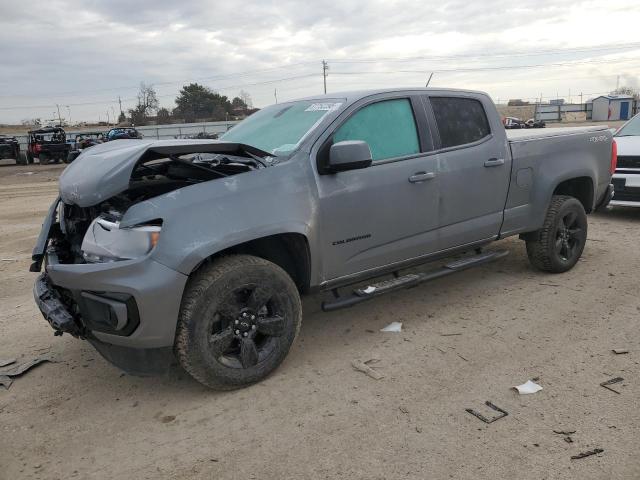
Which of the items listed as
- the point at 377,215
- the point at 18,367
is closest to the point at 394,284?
the point at 377,215

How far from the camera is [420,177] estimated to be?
423 centimetres

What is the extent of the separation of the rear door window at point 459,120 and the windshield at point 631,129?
5.51 meters

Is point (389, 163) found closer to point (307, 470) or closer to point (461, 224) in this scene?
point (461, 224)

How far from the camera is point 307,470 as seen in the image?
268cm

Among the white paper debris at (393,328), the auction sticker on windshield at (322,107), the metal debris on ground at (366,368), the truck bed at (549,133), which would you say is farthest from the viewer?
the truck bed at (549,133)

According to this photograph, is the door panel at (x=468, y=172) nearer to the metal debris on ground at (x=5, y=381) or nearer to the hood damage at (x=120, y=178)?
the hood damage at (x=120, y=178)

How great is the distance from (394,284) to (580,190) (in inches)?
115

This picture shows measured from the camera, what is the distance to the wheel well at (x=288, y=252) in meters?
3.66

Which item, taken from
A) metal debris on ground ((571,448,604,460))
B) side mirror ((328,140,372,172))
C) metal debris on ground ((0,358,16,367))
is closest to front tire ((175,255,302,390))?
side mirror ((328,140,372,172))

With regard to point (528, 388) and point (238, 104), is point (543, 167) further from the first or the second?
point (238, 104)

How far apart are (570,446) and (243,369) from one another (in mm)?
1889

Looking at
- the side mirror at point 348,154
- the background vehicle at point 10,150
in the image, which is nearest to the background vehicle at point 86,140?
the background vehicle at point 10,150

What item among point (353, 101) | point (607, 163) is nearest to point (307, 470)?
point (353, 101)

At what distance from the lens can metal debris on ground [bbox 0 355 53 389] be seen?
383cm
